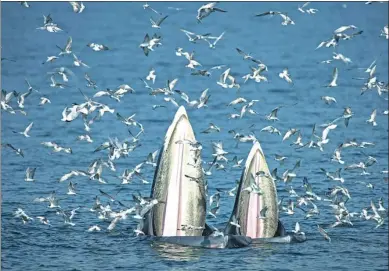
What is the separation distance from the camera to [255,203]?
3766cm

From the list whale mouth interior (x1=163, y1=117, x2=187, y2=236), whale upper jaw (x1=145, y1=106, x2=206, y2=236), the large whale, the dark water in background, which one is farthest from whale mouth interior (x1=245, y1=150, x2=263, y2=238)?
whale mouth interior (x1=163, y1=117, x2=187, y2=236)

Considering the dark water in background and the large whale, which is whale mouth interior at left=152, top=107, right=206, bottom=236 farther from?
the dark water in background

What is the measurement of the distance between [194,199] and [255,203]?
1.43 m

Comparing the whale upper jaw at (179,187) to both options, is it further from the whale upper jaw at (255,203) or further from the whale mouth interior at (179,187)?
the whale upper jaw at (255,203)

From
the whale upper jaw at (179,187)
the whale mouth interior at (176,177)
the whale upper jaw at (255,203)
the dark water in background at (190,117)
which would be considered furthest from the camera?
the dark water in background at (190,117)

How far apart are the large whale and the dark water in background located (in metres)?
0.38

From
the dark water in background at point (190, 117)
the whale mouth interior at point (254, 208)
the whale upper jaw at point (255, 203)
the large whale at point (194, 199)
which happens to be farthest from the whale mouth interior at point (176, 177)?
the whale mouth interior at point (254, 208)

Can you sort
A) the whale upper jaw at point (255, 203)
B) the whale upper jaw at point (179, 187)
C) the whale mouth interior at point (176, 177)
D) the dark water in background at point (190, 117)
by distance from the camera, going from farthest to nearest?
the dark water in background at point (190, 117) < the whale upper jaw at point (179, 187) < the whale mouth interior at point (176, 177) < the whale upper jaw at point (255, 203)

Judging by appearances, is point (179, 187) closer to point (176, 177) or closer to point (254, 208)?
point (176, 177)

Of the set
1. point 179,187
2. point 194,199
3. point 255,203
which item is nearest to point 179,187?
point 179,187

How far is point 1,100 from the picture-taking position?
42.6 m

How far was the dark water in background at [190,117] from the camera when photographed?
127 ft

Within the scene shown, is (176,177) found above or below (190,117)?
below

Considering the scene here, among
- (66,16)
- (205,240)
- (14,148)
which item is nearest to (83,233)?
(205,240)
